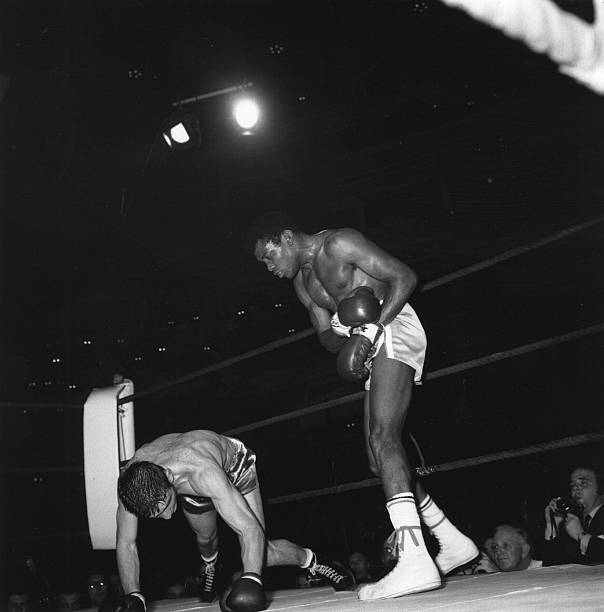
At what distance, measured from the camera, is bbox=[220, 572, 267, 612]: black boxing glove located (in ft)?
5.75

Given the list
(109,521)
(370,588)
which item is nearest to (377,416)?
(370,588)

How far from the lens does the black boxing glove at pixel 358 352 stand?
6.84 ft

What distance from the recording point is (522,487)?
283 inches

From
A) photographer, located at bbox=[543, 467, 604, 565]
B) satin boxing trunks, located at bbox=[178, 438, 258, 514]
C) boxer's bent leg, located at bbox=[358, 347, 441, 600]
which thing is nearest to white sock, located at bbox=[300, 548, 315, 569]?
satin boxing trunks, located at bbox=[178, 438, 258, 514]

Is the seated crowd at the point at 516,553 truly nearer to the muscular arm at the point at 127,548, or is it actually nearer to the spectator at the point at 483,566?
the spectator at the point at 483,566

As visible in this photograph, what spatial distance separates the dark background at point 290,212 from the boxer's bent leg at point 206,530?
1.24 metres

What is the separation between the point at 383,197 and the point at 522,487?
3.27 m

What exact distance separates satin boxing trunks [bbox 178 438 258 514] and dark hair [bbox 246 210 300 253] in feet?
2.50

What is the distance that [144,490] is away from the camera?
2.04 meters

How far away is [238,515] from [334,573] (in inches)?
25.6

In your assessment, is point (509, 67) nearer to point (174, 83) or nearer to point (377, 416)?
point (174, 83)

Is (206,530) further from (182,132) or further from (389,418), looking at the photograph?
(182,132)

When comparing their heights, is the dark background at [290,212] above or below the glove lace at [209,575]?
above

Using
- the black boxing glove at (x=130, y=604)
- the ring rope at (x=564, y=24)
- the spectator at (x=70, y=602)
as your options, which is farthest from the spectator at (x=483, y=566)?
the ring rope at (x=564, y=24)
